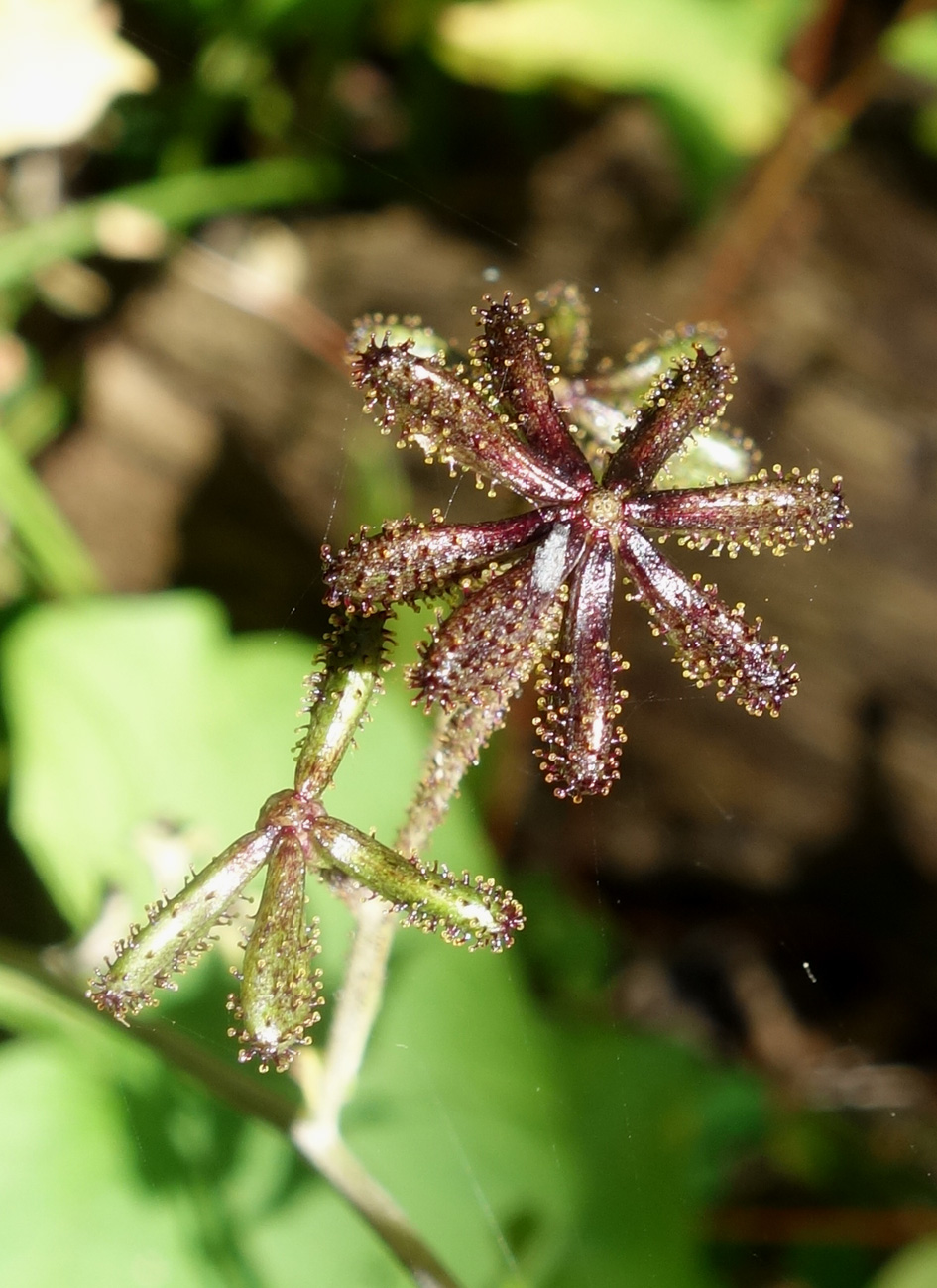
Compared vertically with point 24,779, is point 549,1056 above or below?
above

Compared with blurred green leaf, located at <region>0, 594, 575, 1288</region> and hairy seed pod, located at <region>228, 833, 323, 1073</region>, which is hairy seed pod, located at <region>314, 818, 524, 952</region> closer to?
hairy seed pod, located at <region>228, 833, 323, 1073</region>

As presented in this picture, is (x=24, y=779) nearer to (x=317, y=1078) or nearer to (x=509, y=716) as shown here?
(x=317, y=1078)

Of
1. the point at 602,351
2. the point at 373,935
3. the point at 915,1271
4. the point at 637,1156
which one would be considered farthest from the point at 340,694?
the point at 915,1271

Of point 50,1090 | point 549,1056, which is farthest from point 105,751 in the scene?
point 549,1056

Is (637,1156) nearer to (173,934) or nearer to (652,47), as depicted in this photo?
(173,934)

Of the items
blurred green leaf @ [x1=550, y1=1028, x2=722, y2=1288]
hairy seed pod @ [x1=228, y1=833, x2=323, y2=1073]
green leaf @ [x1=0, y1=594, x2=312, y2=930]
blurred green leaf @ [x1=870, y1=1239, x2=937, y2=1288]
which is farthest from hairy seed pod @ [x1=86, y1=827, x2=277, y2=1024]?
blurred green leaf @ [x1=870, y1=1239, x2=937, y2=1288]

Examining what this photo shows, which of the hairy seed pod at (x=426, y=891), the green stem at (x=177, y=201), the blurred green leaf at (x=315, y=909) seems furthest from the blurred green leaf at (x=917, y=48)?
the hairy seed pod at (x=426, y=891)
